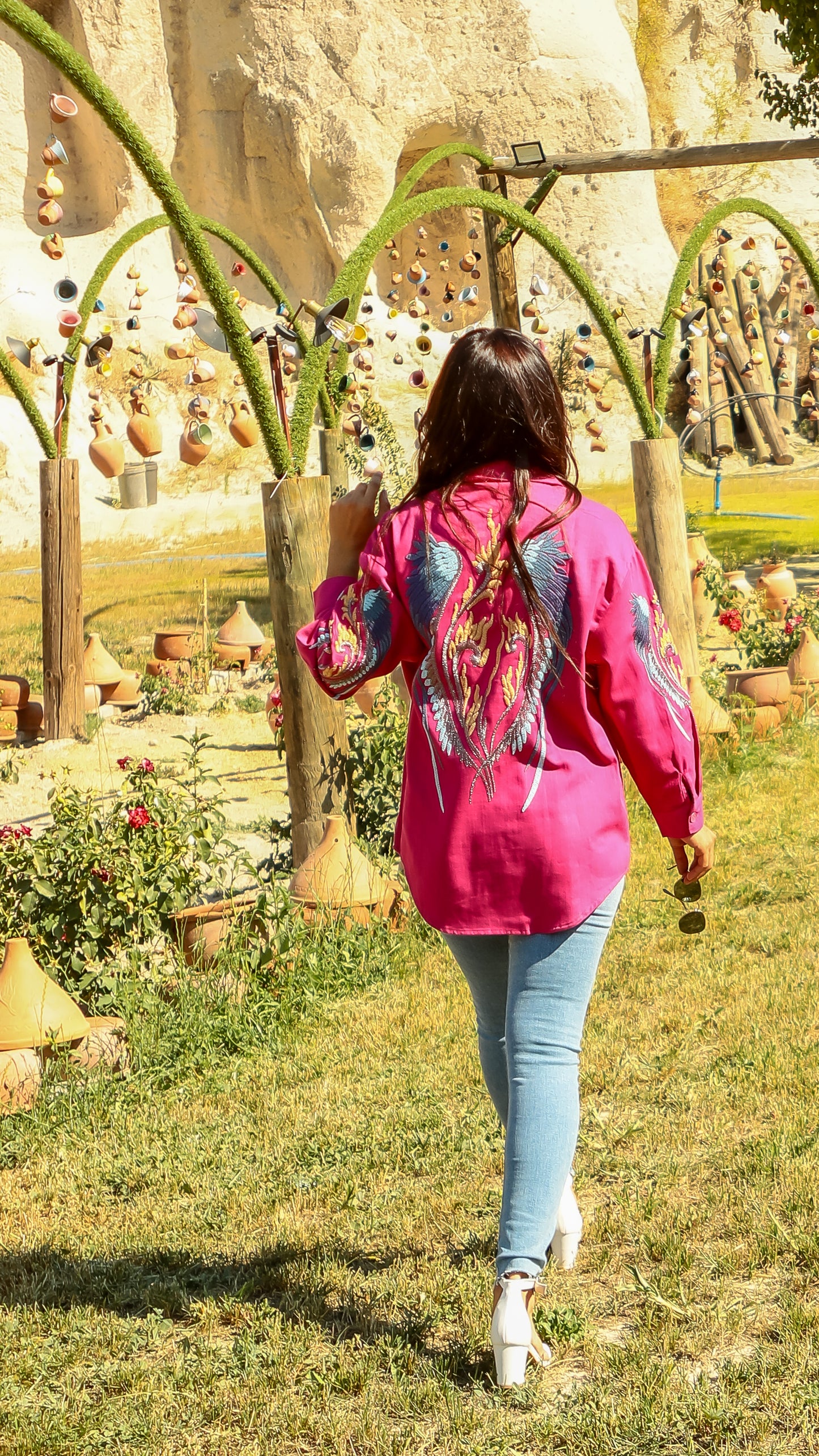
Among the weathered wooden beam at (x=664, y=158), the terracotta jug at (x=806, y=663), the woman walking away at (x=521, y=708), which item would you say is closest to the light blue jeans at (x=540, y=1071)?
the woman walking away at (x=521, y=708)

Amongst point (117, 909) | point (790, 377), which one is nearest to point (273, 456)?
point (117, 909)

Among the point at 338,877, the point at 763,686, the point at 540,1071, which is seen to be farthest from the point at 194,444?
the point at 540,1071

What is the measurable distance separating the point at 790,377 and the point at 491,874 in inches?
837

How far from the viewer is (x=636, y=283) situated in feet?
74.8

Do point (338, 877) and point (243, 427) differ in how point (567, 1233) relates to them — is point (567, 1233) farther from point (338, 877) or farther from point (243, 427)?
point (243, 427)

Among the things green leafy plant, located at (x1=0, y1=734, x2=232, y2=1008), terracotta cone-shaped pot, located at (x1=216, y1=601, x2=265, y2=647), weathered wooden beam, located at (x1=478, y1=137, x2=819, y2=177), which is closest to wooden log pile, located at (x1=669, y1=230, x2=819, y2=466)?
terracotta cone-shaped pot, located at (x1=216, y1=601, x2=265, y2=647)

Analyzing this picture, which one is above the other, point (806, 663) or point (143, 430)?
point (143, 430)

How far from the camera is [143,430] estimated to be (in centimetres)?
771

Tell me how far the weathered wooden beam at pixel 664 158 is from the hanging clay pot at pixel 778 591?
340cm

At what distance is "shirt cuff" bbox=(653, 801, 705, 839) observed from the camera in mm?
2115

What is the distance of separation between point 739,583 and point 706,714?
3.95 meters

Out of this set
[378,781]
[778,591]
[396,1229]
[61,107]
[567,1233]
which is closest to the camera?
[567,1233]

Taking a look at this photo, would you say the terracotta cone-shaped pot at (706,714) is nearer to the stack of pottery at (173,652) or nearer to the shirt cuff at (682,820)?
the stack of pottery at (173,652)

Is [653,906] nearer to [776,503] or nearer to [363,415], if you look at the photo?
[363,415]
